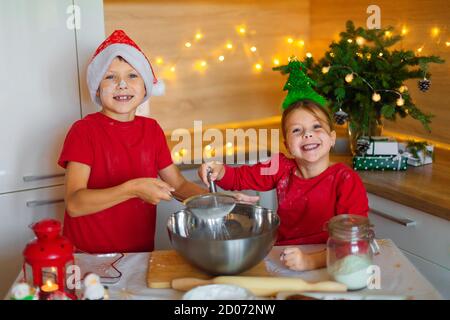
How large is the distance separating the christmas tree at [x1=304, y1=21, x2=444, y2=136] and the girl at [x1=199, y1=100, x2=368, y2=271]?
57 centimetres

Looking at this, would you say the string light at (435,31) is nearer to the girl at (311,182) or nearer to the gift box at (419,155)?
the gift box at (419,155)

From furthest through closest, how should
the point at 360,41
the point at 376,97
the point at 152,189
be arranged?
the point at 360,41, the point at 376,97, the point at 152,189

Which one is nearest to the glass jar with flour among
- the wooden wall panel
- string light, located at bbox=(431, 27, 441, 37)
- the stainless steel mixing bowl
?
the stainless steel mixing bowl

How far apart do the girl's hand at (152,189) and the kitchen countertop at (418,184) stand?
0.79 metres

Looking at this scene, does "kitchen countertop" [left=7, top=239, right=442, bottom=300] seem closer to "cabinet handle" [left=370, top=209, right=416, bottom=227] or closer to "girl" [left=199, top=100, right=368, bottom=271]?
"girl" [left=199, top=100, right=368, bottom=271]

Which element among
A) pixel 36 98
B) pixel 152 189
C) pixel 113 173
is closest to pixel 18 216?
pixel 36 98

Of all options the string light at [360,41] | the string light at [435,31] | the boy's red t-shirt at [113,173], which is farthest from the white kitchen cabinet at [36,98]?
the string light at [435,31]

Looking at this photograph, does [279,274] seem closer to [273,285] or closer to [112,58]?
[273,285]

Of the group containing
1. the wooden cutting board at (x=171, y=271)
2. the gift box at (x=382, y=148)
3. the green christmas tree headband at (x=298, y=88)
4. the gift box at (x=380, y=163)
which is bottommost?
the wooden cutting board at (x=171, y=271)

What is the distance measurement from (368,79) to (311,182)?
701 mm

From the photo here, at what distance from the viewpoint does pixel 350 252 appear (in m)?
1.13

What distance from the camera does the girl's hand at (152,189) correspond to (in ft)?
4.20
